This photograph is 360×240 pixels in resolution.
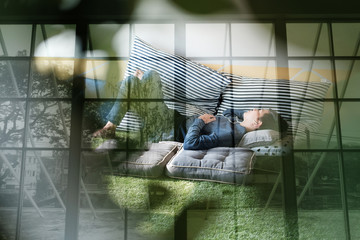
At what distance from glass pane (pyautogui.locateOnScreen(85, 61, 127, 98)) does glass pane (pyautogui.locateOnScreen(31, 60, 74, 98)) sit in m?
0.08

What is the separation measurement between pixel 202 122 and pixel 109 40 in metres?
0.52

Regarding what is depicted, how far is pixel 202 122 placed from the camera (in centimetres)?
121

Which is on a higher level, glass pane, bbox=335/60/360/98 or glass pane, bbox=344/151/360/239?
glass pane, bbox=335/60/360/98

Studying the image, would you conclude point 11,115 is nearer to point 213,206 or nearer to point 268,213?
point 213,206

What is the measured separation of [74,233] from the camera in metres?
1.17

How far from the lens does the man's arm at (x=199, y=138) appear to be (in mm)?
1191

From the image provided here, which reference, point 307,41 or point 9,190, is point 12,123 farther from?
point 307,41

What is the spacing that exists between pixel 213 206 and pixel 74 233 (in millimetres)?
543

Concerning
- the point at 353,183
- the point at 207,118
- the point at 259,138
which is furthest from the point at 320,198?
the point at 207,118

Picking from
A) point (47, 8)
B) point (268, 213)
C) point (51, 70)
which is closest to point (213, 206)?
point (268, 213)

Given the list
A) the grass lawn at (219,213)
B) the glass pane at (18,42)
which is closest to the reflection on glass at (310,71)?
the grass lawn at (219,213)

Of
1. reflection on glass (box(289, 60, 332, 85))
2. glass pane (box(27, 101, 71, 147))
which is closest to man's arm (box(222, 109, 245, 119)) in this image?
reflection on glass (box(289, 60, 332, 85))

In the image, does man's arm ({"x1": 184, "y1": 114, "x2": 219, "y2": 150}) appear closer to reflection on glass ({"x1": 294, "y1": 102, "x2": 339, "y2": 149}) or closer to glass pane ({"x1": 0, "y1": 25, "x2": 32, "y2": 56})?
reflection on glass ({"x1": 294, "y1": 102, "x2": 339, "y2": 149})

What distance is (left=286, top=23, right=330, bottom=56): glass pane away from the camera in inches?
49.6
